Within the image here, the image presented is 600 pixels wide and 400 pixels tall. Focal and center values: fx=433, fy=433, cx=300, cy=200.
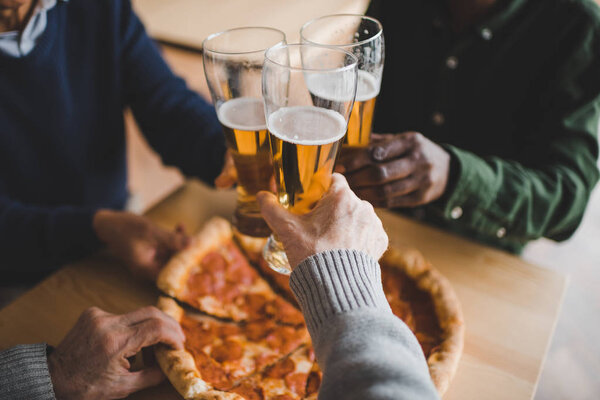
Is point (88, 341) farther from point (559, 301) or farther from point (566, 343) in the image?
point (566, 343)

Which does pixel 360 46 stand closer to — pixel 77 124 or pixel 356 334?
pixel 356 334

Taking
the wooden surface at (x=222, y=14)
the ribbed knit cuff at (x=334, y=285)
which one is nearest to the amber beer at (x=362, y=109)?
the ribbed knit cuff at (x=334, y=285)

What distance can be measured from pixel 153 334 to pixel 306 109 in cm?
49

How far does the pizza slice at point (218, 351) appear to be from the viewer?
30.4 inches

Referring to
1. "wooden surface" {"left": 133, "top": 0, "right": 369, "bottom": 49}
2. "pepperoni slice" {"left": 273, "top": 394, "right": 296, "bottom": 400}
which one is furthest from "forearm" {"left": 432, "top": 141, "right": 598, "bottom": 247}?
"wooden surface" {"left": 133, "top": 0, "right": 369, "bottom": 49}

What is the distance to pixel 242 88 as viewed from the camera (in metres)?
0.81

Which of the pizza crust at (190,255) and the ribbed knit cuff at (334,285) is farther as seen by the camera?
the pizza crust at (190,255)

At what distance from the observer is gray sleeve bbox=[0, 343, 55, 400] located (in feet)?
2.39

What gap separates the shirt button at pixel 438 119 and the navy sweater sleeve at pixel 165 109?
27.3 inches

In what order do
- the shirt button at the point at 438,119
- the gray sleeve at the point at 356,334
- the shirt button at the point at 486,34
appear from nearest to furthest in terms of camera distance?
the gray sleeve at the point at 356,334 → the shirt button at the point at 486,34 → the shirt button at the point at 438,119

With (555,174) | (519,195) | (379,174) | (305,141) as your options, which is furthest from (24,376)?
(555,174)

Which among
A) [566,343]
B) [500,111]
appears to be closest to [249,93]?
[500,111]

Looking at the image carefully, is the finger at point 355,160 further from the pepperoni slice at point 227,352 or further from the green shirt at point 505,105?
the pepperoni slice at point 227,352

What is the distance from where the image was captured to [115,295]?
→ 997 millimetres
